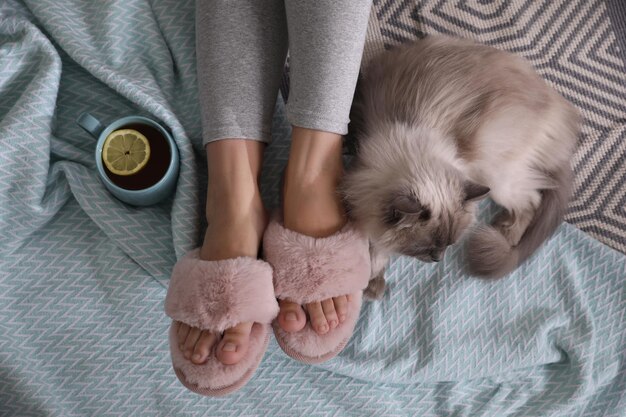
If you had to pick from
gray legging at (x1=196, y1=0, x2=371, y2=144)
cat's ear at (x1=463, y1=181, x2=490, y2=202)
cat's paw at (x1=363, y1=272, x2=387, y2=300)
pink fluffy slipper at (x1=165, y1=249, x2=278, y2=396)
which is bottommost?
cat's paw at (x1=363, y1=272, x2=387, y2=300)

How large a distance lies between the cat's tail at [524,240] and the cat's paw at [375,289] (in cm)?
23

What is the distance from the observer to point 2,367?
1023 mm

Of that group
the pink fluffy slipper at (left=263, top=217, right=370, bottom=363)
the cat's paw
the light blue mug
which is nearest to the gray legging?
the light blue mug

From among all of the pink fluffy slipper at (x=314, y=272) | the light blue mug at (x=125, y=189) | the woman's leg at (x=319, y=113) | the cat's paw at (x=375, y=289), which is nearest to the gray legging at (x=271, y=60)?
the woman's leg at (x=319, y=113)

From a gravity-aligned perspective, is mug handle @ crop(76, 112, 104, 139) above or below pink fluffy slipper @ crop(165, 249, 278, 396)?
above

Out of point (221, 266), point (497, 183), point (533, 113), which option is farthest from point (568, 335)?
point (221, 266)

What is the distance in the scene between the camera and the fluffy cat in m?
0.98

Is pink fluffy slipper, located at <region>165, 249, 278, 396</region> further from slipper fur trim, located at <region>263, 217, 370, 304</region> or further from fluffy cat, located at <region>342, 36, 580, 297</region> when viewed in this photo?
fluffy cat, located at <region>342, 36, 580, 297</region>

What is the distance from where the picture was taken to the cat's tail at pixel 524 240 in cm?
111

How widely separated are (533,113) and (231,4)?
0.68m

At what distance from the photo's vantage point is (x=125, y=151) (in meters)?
0.98

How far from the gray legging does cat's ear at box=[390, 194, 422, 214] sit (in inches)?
7.1

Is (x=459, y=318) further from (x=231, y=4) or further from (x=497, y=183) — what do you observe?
(x=231, y=4)

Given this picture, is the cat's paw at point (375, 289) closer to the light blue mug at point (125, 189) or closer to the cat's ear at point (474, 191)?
the cat's ear at point (474, 191)
